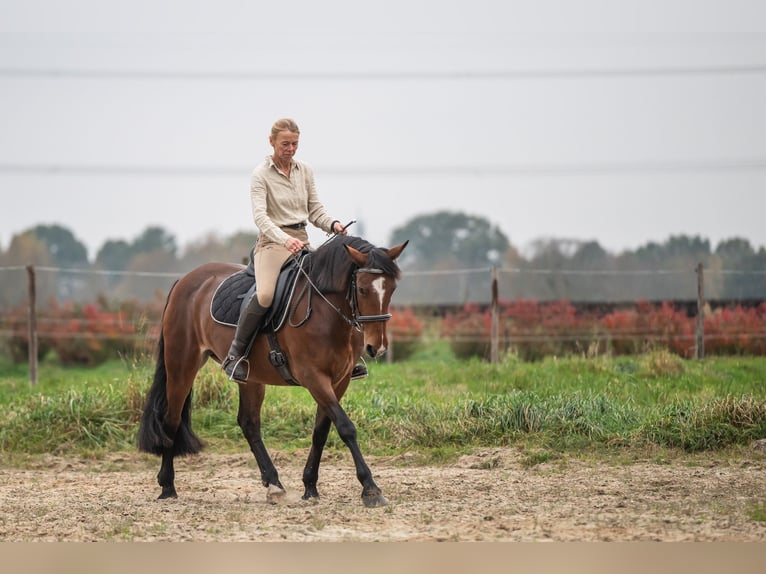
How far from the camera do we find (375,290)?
275 inches

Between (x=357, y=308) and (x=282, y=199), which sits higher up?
(x=282, y=199)

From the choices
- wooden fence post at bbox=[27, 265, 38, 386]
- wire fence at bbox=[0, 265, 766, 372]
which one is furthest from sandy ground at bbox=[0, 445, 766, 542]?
wire fence at bbox=[0, 265, 766, 372]

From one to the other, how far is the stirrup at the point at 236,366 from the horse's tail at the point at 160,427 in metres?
0.92

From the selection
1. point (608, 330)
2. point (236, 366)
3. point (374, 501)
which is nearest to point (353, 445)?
point (374, 501)

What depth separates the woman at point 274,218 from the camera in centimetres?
776

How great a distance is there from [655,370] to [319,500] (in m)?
6.40

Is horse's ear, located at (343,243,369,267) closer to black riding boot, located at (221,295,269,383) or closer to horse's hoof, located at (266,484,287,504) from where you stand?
black riding boot, located at (221,295,269,383)

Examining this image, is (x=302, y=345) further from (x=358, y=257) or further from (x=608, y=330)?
(x=608, y=330)

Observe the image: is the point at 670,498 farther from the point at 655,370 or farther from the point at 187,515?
the point at 655,370

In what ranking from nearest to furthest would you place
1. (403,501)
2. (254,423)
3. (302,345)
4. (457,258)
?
(403,501)
(302,345)
(254,423)
(457,258)

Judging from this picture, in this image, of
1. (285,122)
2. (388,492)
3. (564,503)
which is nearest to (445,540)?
(564,503)

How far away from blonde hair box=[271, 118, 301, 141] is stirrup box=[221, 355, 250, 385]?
65.8 inches

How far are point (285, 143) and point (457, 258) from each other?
39.5 meters

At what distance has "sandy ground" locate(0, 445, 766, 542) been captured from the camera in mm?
6102
